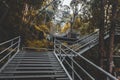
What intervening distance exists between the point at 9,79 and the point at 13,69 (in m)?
0.52

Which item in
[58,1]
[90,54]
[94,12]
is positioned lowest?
[90,54]

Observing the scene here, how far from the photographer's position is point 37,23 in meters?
23.9

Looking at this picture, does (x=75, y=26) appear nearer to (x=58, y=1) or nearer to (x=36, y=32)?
(x=58, y=1)

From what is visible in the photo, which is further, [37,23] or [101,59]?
[37,23]

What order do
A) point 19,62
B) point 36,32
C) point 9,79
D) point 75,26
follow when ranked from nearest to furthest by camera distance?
point 9,79 → point 19,62 → point 36,32 → point 75,26

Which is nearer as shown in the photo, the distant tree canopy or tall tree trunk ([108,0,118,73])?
tall tree trunk ([108,0,118,73])

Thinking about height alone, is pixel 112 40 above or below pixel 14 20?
below

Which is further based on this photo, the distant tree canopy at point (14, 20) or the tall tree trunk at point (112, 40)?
the distant tree canopy at point (14, 20)

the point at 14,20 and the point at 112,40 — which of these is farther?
the point at 14,20

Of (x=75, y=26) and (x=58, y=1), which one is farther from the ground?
(x=58, y=1)

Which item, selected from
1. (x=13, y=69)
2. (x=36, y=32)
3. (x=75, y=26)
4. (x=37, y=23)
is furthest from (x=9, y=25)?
(x=75, y=26)

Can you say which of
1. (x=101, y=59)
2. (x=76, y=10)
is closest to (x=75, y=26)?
(x=76, y=10)

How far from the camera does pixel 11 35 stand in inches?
693

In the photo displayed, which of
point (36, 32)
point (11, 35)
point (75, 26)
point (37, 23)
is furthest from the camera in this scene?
point (75, 26)
